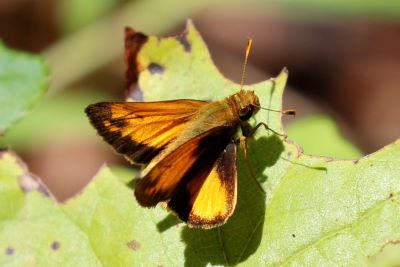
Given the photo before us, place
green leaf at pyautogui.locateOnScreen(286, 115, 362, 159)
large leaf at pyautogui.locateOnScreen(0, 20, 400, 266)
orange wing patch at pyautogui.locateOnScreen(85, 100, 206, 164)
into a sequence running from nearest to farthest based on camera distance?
large leaf at pyautogui.locateOnScreen(0, 20, 400, 266), orange wing patch at pyautogui.locateOnScreen(85, 100, 206, 164), green leaf at pyautogui.locateOnScreen(286, 115, 362, 159)

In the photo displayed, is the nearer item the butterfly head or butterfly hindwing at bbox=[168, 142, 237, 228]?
butterfly hindwing at bbox=[168, 142, 237, 228]

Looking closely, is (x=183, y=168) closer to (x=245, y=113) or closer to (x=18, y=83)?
(x=245, y=113)

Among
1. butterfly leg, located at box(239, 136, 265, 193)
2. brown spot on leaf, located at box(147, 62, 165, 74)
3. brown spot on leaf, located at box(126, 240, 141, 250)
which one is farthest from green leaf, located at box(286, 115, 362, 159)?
brown spot on leaf, located at box(126, 240, 141, 250)

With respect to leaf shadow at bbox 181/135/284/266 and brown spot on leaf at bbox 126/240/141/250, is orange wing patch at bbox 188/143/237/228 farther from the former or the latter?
brown spot on leaf at bbox 126/240/141/250

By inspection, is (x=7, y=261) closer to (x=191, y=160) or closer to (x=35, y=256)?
(x=35, y=256)

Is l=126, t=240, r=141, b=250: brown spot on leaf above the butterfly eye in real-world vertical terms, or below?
below

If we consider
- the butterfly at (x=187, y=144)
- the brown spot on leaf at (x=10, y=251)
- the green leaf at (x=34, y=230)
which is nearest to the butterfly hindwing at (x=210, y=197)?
the butterfly at (x=187, y=144)

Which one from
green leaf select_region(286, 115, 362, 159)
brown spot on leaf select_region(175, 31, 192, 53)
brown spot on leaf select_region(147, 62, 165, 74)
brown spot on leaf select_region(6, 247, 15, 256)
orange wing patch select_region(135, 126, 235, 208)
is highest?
brown spot on leaf select_region(175, 31, 192, 53)
